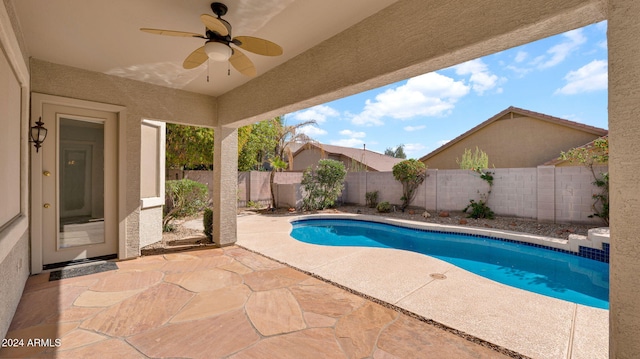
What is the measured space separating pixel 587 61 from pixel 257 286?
1087 cm

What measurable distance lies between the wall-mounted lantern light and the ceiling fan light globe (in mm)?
3164

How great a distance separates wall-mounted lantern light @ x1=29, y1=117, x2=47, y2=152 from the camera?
12.9 ft

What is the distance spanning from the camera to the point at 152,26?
10.3 ft

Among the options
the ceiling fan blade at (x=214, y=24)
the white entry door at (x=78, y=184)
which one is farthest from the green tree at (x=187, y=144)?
the ceiling fan blade at (x=214, y=24)

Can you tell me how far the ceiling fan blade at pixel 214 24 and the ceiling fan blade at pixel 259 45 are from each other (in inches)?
5.3

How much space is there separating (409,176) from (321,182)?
12.3 feet

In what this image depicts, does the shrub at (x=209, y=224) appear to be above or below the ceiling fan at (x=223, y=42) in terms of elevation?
below

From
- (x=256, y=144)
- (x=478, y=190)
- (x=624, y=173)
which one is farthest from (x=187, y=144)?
(x=624, y=173)

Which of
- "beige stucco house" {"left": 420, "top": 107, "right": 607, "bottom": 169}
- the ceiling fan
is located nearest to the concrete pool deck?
the ceiling fan

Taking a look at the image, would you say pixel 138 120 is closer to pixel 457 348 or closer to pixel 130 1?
pixel 130 1

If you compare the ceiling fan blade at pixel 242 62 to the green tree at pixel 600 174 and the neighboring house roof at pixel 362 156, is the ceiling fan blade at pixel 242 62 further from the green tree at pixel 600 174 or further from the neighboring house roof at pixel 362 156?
the neighboring house roof at pixel 362 156

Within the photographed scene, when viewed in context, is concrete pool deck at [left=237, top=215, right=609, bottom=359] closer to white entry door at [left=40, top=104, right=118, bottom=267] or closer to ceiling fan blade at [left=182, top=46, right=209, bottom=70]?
white entry door at [left=40, top=104, right=118, bottom=267]

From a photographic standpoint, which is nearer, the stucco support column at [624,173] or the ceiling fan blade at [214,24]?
the stucco support column at [624,173]

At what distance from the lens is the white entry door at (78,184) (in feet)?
14.0
